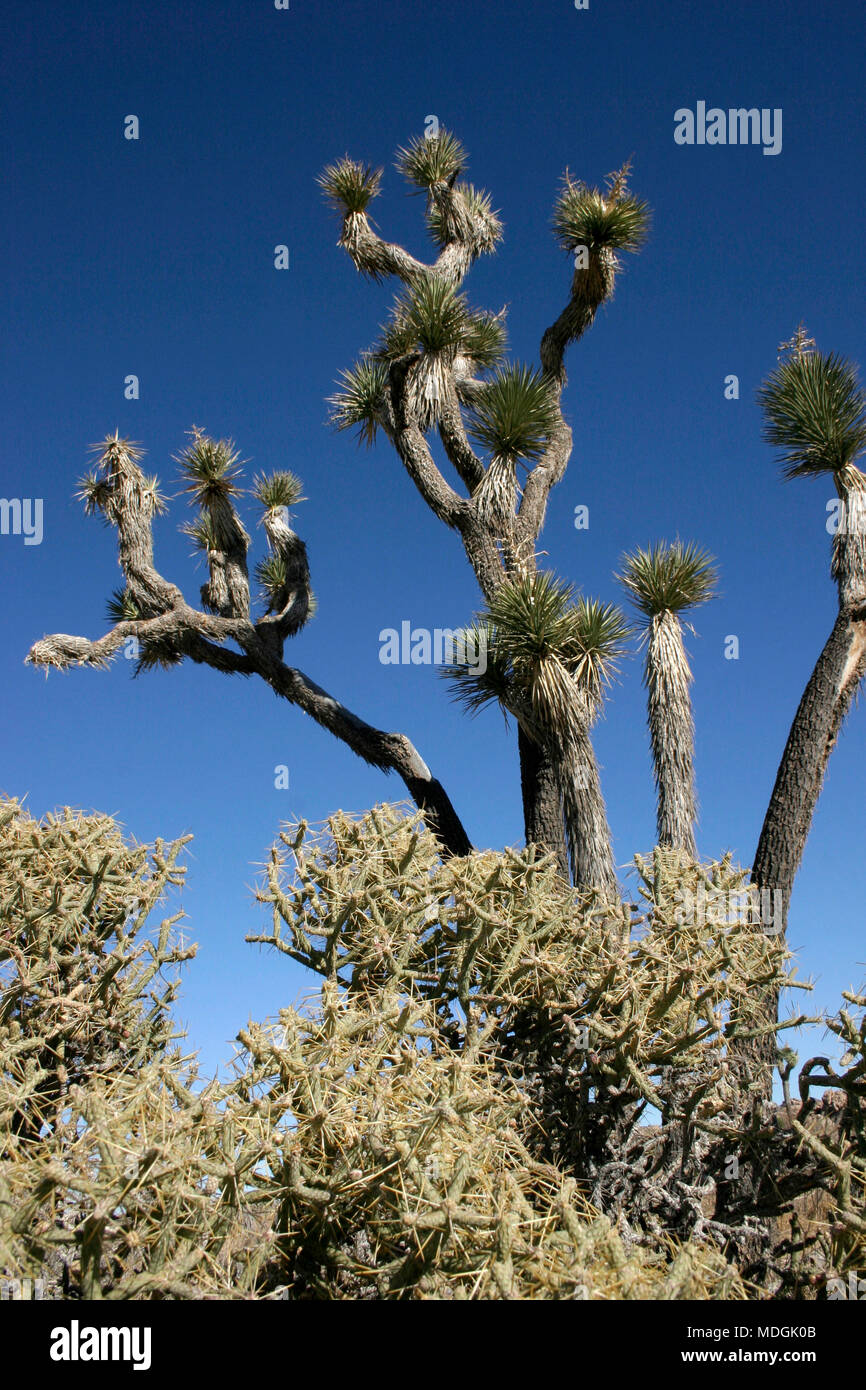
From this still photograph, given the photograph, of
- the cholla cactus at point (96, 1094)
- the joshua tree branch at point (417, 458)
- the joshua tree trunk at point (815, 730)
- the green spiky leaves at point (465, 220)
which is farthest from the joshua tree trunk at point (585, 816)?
the green spiky leaves at point (465, 220)

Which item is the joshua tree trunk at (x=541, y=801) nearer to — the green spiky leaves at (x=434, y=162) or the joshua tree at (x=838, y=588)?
the joshua tree at (x=838, y=588)

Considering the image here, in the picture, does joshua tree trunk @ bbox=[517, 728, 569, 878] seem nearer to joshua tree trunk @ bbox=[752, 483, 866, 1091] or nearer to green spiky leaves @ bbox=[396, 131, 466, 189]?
joshua tree trunk @ bbox=[752, 483, 866, 1091]

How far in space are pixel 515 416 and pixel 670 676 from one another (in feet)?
9.53

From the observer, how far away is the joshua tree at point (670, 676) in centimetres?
838

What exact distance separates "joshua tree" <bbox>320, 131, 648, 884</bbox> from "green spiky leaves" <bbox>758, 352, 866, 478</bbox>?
2.20 metres

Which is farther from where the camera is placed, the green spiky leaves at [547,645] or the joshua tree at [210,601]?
the joshua tree at [210,601]

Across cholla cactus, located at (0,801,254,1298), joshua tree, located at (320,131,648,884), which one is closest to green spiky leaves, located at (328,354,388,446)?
joshua tree, located at (320,131,648,884)

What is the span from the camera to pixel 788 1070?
3637 millimetres

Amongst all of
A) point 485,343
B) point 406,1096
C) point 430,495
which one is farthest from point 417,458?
point 406,1096

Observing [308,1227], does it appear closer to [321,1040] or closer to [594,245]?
[321,1040]

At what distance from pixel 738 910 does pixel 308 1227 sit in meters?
2.48

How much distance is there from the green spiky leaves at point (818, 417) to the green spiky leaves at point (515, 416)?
2.29m
